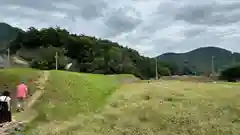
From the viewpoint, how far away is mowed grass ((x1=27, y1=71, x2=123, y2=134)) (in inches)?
889

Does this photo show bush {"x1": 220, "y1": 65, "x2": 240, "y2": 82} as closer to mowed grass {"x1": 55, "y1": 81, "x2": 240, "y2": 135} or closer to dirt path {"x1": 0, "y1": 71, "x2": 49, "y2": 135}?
mowed grass {"x1": 55, "y1": 81, "x2": 240, "y2": 135}

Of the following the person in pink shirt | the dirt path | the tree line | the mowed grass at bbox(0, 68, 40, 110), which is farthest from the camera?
the tree line

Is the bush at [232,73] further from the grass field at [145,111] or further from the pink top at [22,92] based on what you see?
the pink top at [22,92]

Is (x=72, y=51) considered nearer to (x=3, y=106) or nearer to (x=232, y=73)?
(x=232, y=73)

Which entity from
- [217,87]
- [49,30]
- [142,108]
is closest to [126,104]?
[142,108]

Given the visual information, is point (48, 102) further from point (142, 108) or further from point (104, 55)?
point (104, 55)

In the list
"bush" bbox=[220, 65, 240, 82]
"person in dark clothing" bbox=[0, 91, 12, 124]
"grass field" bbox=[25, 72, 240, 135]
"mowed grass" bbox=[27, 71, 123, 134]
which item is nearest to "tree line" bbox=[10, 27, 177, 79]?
"bush" bbox=[220, 65, 240, 82]

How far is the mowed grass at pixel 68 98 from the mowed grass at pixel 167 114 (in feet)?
3.13

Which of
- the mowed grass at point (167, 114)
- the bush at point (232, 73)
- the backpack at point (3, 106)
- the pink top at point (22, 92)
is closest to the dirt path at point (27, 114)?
the pink top at point (22, 92)

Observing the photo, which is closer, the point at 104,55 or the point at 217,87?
the point at 217,87

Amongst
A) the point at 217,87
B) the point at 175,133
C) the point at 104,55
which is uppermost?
the point at 104,55

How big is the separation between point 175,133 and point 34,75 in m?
12.6

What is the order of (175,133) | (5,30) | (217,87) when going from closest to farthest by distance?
(175,133)
(217,87)
(5,30)

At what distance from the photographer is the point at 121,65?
86.6 metres
